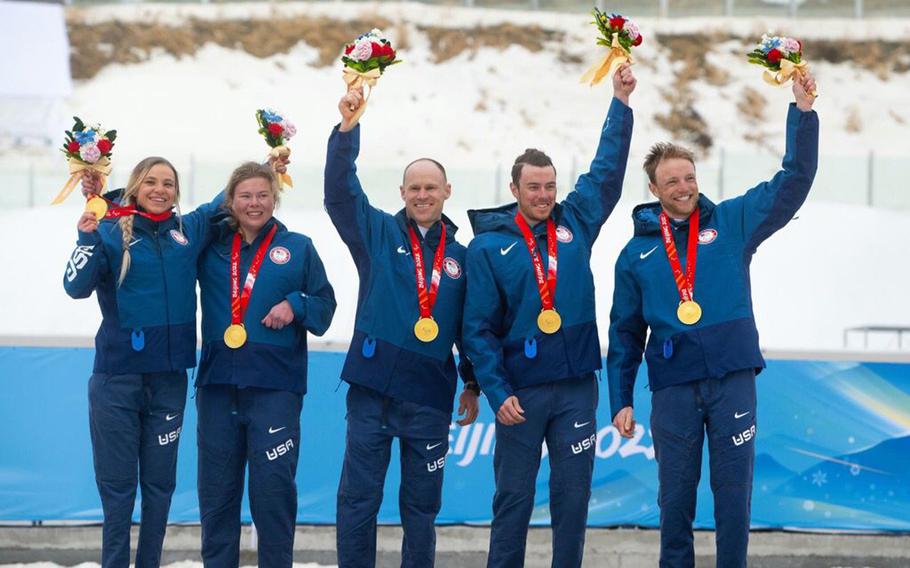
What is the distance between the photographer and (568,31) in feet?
127

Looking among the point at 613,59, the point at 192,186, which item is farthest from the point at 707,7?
the point at 613,59

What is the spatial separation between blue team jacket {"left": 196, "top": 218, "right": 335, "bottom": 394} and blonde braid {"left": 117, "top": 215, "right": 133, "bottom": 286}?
37 cm

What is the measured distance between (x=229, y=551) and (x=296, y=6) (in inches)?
1383

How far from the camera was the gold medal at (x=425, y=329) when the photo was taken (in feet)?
19.1

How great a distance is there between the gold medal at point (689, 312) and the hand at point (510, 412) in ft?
2.71

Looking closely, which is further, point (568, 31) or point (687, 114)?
point (568, 31)

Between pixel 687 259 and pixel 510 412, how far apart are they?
106 centimetres

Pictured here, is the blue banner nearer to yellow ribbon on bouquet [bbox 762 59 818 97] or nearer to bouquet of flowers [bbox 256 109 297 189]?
bouquet of flowers [bbox 256 109 297 189]

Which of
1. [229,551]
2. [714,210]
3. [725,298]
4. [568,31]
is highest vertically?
[568,31]

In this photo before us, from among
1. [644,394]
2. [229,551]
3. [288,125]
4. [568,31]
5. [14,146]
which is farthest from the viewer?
[568,31]

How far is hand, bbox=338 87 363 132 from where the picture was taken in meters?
5.64

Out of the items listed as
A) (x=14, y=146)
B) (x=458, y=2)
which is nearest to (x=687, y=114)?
(x=458, y=2)

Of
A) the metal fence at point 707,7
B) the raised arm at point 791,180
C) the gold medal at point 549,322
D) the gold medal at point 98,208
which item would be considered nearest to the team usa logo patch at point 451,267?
the gold medal at point 549,322

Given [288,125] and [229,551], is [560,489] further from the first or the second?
[288,125]
